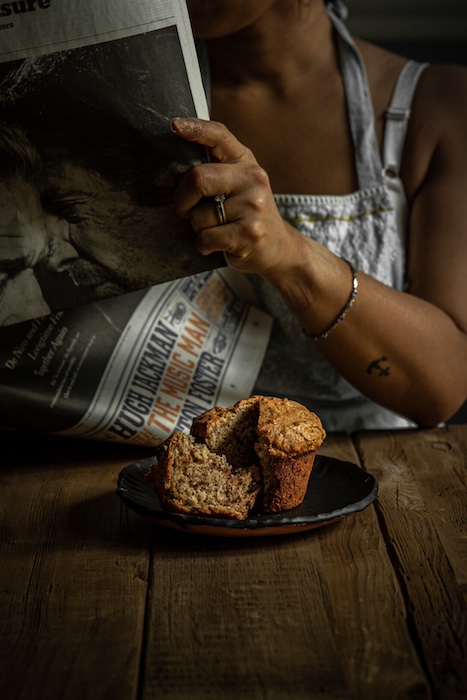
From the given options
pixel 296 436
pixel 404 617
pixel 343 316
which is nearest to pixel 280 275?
pixel 343 316

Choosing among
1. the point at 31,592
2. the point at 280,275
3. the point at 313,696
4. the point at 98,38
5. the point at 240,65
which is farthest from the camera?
the point at 240,65

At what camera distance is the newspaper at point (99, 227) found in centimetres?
77

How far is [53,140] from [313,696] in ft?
1.88

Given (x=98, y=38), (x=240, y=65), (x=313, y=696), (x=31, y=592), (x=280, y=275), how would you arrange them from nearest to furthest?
(x=313, y=696) < (x=31, y=592) < (x=98, y=38) < (x=280, y=275) < (x=240, y=65)

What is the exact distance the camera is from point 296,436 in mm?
736

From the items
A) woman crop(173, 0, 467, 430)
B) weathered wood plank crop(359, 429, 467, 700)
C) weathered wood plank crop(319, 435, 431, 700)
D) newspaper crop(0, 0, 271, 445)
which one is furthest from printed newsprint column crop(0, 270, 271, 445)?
weathered wood plank crop(319, 435, 431, 700)

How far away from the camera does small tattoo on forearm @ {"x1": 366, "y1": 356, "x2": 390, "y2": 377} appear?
1.04 metres

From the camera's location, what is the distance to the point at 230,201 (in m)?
0.84

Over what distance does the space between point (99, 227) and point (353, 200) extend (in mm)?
458

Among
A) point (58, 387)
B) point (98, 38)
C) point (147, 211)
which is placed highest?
point (98, 38)

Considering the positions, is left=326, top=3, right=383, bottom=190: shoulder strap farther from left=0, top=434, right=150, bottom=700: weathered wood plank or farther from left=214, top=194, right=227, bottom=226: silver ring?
left=0, top=434, right=150, bottom=700: weathered wood plank

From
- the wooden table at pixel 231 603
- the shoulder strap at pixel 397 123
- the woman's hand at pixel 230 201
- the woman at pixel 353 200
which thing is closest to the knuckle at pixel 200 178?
the woman's hand at pixel 230 201

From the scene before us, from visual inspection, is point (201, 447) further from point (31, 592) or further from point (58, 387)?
point (58, 387)

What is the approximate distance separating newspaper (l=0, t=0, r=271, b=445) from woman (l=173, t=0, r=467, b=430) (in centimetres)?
17
